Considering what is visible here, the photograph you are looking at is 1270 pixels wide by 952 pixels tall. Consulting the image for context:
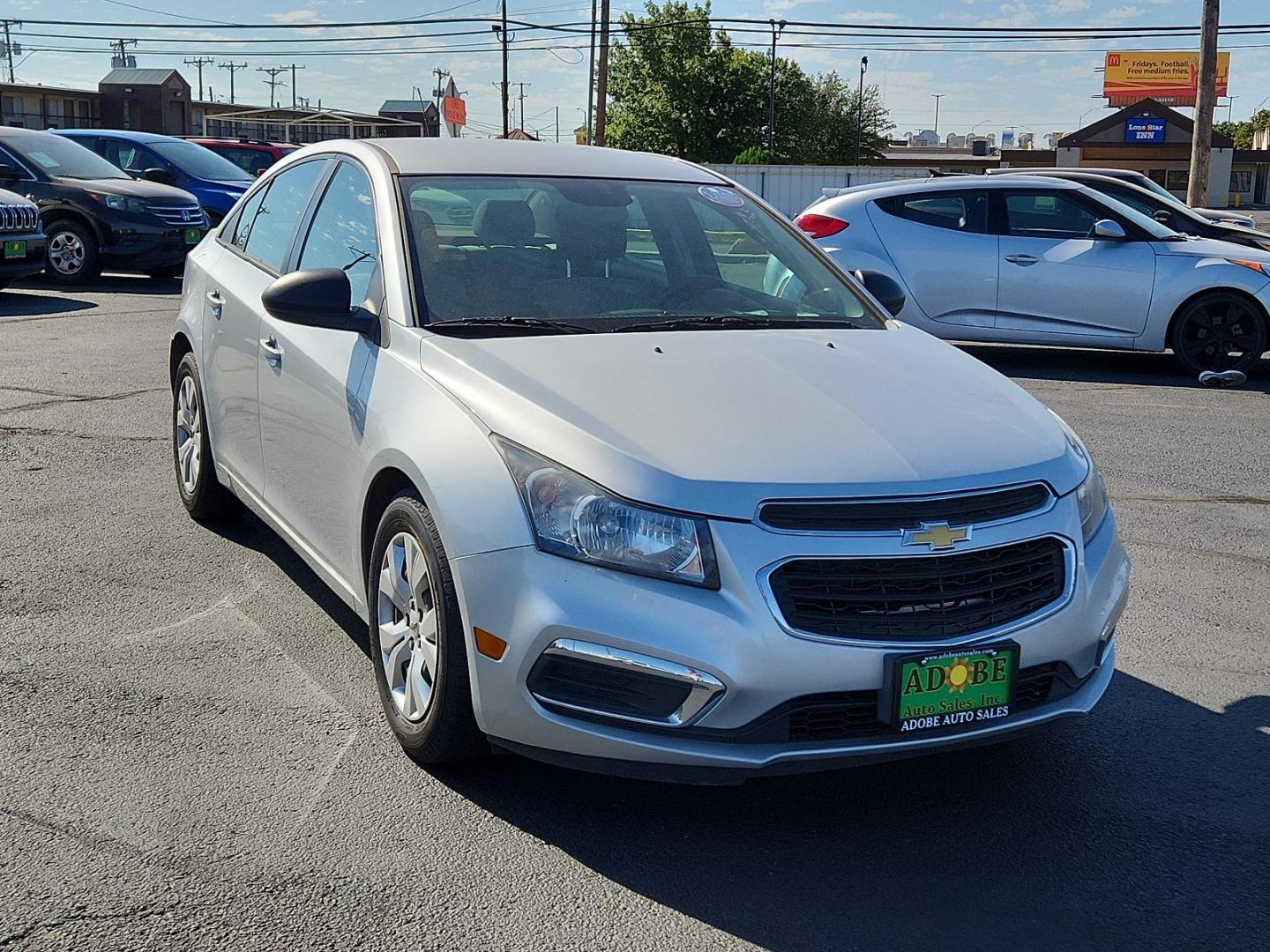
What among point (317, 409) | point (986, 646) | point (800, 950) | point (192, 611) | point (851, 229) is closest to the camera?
point (800, 950)

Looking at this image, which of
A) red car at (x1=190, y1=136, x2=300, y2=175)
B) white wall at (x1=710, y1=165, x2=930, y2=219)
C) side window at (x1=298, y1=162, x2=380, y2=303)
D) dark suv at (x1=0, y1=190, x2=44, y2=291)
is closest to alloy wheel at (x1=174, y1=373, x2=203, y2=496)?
→ side window at (x1=298, y1=162, x2=380, y2=303)

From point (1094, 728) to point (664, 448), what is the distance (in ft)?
5.59

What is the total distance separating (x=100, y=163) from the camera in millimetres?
17031

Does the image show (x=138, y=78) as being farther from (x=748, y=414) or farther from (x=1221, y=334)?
(x=748, y=414)

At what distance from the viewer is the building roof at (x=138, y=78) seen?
6812 centimetres

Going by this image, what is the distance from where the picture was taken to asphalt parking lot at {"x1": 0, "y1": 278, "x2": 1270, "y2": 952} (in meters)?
2.92

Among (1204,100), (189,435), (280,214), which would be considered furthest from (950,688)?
(1204,100)

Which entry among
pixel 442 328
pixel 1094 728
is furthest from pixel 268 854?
pixel 1094 728

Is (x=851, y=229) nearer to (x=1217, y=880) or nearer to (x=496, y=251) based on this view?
(x=496, y=251)

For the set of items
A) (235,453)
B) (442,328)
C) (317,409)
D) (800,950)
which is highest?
(442,328)

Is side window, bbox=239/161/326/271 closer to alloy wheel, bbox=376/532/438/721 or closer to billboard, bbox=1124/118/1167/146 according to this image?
alloy wheel, bbox=376/532/438/721

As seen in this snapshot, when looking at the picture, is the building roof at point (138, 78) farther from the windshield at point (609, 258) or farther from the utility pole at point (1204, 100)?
the windshield at point (609, 258)

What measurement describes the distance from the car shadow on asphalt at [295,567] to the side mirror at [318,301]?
92 cm

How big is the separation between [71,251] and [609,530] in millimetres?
14735
